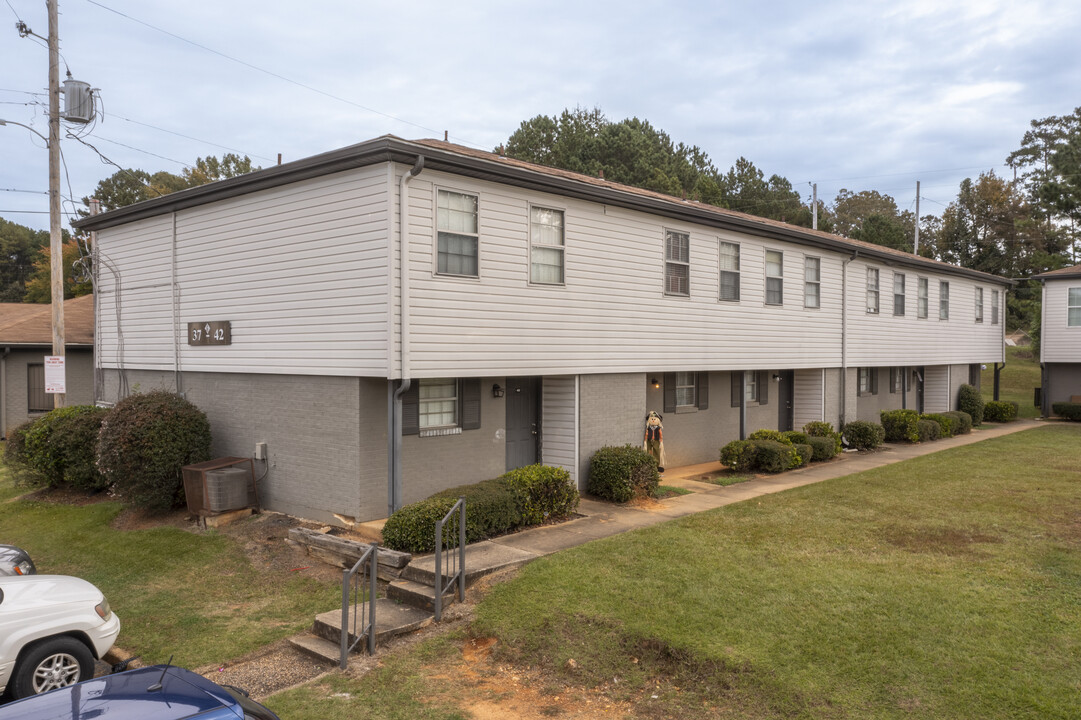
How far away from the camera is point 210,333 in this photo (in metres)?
13.6

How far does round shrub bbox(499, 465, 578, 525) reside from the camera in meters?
11.2

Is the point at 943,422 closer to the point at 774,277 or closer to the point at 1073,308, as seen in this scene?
the point at 774,277

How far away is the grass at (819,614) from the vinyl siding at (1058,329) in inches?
817

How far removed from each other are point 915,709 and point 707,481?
10.1 meters

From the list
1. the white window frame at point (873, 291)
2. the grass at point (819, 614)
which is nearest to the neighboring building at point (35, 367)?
the grass at point (819, 614)

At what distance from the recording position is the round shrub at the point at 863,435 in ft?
66.9

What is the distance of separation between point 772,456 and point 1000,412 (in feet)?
59.9

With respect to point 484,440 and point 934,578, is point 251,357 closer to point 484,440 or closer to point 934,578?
point 484,440

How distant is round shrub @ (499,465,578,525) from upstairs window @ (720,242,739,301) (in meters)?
7.29

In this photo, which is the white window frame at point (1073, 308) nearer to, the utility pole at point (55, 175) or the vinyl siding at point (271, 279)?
the vinyl siding at point (271, 279)

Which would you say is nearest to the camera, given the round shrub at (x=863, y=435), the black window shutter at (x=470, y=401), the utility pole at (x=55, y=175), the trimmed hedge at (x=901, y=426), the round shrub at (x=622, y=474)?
the black window shutter at (x=470, y=401)

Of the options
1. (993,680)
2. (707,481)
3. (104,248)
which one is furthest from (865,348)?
(104,248)

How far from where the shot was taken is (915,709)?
564 cm

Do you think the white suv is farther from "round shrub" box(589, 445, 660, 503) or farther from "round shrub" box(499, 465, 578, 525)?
→ "round shrub" box(589, 445, 660, 503)
